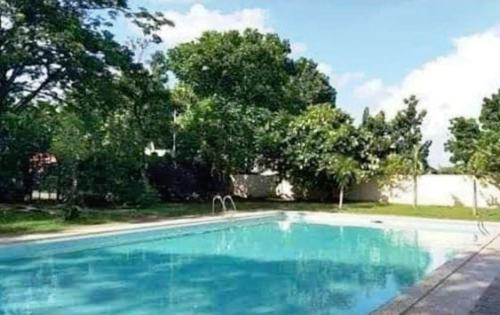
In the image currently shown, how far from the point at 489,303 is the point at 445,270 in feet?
7.59

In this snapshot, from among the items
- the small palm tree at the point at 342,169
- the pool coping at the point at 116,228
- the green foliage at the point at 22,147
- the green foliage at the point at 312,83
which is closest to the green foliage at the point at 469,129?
the small palm tree at the point at 342,169

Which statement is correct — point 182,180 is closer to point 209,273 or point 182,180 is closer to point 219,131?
point 219,131

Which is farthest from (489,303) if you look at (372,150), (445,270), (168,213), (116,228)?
(372,150)

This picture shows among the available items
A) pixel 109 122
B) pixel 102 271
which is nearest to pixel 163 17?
pixel 109 122

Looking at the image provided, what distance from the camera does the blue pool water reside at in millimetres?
8766

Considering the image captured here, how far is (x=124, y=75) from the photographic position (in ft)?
65.0

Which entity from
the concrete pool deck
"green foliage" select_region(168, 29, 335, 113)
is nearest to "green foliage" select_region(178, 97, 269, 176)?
"green foliage" select_region(168, 29, 335, 113)

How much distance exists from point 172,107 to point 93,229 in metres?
10.6

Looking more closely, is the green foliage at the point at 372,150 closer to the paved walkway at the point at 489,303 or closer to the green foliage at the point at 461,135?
the green foliage at the point at 461,135

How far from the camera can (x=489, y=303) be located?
7.14 meters

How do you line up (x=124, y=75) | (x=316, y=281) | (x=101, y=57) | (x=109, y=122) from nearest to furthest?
1. (x=316, y=281)
2. (x=101, y=57)
3. (x=124, y=75)
4. (x=109, y=122)

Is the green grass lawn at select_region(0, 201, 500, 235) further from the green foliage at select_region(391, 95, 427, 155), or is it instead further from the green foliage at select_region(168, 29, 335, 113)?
the green foliage at select_region(391, 95, 427, 155)

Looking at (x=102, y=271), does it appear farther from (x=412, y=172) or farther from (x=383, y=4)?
(x=412, y=172)

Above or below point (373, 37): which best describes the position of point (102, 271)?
below
